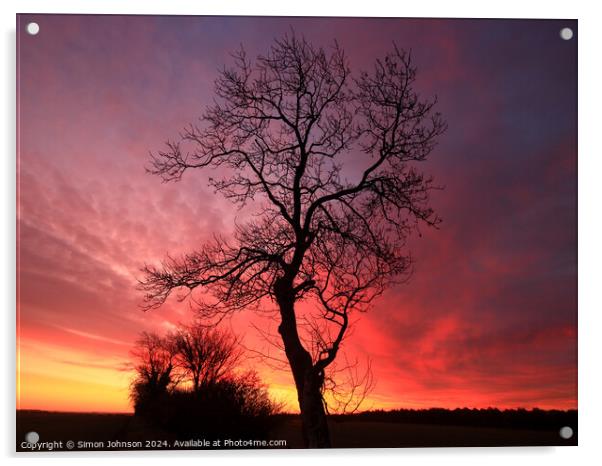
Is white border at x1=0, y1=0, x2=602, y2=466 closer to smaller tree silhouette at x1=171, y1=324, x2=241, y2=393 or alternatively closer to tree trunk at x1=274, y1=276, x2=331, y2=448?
tree trunk at x1=274, y1=276, x2=331, y2=448

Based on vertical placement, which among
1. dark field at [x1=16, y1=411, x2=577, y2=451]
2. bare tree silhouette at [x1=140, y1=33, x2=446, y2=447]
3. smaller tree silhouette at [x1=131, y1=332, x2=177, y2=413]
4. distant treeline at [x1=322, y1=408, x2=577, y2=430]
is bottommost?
dark field at [x1=16, y1=411, x2=577, y2=451]

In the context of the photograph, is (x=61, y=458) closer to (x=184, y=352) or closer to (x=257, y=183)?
(x=184, y=352)

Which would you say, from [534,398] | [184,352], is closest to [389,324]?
[534,398]

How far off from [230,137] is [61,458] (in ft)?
10.5

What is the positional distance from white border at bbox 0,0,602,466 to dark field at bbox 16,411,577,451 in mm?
81

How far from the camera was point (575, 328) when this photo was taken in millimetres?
6219

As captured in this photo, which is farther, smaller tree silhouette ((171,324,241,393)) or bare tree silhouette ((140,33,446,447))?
bare tree silhouette ((140,33,446,447))

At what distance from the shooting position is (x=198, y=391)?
6.10 meters

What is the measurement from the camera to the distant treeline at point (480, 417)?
239 inches

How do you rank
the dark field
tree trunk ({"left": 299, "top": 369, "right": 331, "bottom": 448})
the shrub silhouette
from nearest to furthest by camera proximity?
1. the dark field
2. the shrub silhouette
3. tree trunk ({"left": 299, "top": 369, "right": 331, "bottom": 448})

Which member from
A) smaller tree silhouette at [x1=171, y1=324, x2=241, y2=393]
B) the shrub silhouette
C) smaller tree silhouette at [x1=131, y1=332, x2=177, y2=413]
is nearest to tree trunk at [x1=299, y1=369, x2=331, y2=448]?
the shrub silhouette

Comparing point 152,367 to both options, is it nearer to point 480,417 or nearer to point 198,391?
point 198,391

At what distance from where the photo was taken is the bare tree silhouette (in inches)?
249

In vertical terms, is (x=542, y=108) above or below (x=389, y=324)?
above
